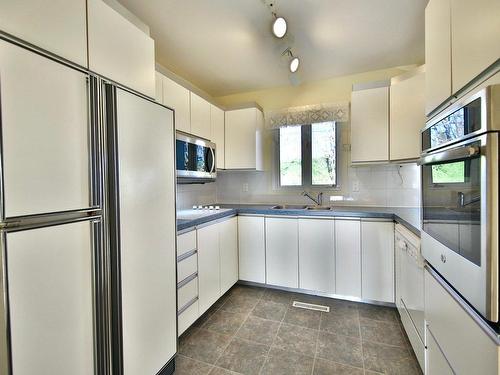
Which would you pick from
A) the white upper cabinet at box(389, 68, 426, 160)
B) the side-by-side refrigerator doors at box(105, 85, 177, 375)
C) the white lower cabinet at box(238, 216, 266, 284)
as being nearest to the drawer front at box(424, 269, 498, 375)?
the white upper cabinet at box(389, 68, 426, 160)

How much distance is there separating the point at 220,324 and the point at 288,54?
258 centimetres

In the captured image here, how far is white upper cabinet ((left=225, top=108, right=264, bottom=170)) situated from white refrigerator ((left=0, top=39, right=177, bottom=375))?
61.8 inches

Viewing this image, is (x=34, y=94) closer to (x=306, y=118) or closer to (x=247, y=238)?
(x=247, y=238)

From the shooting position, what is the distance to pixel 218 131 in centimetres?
289

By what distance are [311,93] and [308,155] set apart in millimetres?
780

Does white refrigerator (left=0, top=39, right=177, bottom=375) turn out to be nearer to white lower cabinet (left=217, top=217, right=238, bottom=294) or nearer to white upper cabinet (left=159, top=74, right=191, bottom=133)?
white upper cabinet (left=159, top=74, right=191, bottom=133)

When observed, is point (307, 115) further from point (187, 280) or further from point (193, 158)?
point (187, 280)

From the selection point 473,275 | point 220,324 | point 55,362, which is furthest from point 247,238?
point 473,275

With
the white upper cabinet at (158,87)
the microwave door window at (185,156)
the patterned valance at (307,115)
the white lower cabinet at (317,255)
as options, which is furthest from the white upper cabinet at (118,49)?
the white lower cabinet at (317,255)

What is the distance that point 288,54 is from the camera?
2312mm

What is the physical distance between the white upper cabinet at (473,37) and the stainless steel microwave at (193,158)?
179 cm

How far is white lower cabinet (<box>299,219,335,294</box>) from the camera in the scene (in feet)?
7.93

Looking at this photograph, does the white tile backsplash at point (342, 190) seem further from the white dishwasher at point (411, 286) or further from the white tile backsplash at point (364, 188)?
the white dishwasher at point (411, 286)

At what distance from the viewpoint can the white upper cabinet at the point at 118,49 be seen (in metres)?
1.14
